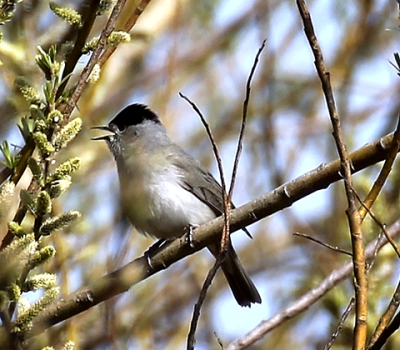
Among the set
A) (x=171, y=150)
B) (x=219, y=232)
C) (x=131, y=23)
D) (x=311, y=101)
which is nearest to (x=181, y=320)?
(x=171, y=150)

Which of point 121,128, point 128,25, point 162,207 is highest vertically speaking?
point 121,128

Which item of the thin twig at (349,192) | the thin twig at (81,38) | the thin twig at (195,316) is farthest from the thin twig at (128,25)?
the thin twig at (195,316)

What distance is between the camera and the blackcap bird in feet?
13.4

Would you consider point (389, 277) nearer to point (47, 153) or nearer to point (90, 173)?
point (90, 173)

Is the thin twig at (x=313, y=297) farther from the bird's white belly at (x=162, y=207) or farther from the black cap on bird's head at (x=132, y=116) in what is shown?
the black cap on bird's head at (x=132, y=116)

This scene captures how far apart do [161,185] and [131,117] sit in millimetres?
758

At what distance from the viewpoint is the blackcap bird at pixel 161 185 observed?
408 centimetres

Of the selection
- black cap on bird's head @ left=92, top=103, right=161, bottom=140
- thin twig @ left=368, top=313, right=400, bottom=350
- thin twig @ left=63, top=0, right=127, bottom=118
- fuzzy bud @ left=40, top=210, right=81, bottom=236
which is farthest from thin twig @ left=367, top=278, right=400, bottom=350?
black cap on bird's head @ left=92, top=103, right=161, bottom=140

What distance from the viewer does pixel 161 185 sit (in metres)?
4.17

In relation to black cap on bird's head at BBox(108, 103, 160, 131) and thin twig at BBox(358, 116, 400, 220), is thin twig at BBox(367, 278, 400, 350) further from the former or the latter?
black cap on bird's head at BBox(108, 103, 160, 131)

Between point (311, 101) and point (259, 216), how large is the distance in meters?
3.71

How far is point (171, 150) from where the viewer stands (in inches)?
180

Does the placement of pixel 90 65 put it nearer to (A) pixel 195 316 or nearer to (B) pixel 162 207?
(A) pixel 195 316

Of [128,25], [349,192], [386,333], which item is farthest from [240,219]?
[386,333]
